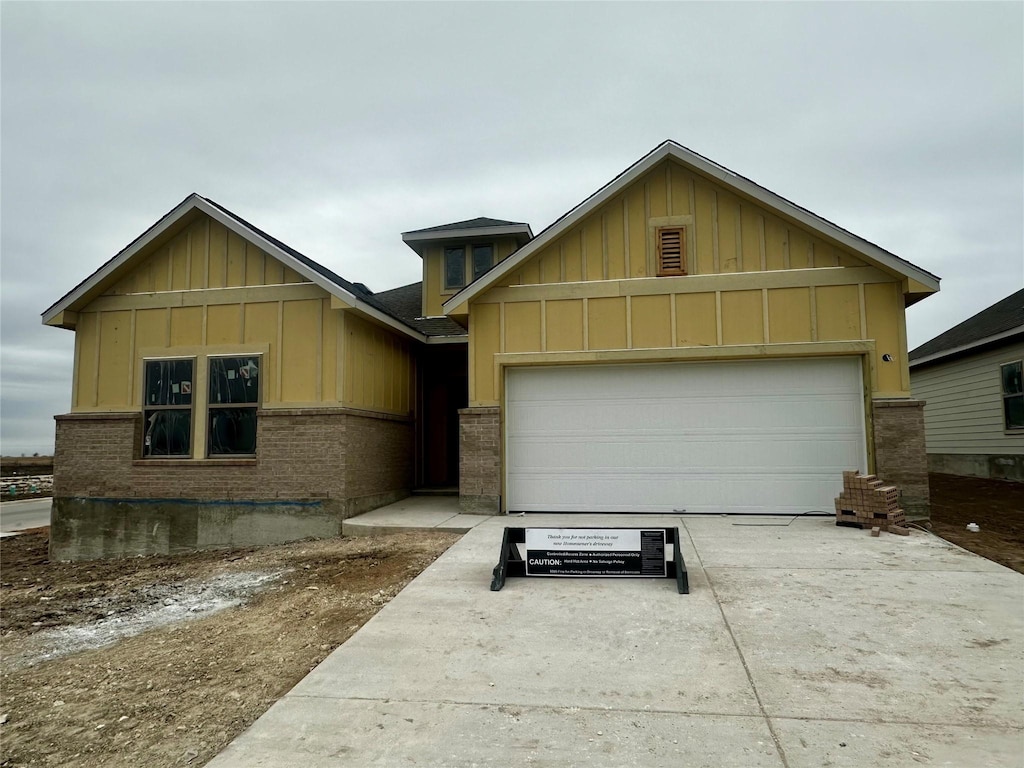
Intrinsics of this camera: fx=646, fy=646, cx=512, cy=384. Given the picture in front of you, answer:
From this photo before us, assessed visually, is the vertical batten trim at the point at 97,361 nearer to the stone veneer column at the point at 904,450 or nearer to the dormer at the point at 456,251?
the dormer at the point at 456,251

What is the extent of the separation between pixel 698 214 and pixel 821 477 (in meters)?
4.55

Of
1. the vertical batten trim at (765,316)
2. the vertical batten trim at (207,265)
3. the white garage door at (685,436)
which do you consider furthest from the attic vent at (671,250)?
the vertical batten trim at (207,265)

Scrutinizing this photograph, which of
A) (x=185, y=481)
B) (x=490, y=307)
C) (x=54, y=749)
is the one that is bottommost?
(x=54, y=749)

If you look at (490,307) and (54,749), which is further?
(490,307)

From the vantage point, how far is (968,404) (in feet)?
56.5

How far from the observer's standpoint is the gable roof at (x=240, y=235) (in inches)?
406

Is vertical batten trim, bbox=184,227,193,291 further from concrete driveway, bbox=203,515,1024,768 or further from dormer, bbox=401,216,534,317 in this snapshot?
concrete driveway, bbox=203,515,1024,768

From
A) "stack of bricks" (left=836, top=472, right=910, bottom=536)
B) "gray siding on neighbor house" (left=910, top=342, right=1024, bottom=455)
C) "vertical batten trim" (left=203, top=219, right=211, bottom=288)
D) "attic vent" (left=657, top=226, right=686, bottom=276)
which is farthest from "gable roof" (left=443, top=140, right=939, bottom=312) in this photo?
"gray siding on neighbor house" (left=910, top=342, right=1024, bottom=455)

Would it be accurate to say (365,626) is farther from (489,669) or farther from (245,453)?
(245,453)

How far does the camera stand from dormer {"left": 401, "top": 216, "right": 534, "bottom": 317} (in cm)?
1559

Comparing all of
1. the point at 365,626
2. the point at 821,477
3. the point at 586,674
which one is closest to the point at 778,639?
the point at 586,674

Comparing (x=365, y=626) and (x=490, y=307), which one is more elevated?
(x=490, y=307)

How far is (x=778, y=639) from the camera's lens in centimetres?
488

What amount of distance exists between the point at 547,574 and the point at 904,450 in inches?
243
